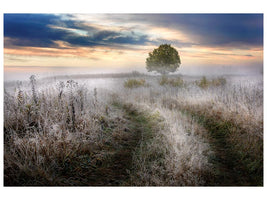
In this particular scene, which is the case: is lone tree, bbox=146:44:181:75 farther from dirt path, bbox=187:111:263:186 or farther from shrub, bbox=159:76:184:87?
shrub, bbox=159:76:184:87

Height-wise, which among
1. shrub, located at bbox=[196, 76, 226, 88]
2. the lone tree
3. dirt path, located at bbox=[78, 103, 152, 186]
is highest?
the lone tree

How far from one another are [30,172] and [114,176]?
144cm

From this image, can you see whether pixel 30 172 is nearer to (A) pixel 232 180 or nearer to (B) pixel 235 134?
(A) pixel 232 180

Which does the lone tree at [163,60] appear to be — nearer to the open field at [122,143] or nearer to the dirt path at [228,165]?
the open field at [122,143]

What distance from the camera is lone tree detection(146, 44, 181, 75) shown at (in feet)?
18.1

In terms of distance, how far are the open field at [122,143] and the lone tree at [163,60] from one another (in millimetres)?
1653

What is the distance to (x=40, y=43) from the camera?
15.3 feet

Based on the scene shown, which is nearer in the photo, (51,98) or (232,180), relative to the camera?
(232,180)

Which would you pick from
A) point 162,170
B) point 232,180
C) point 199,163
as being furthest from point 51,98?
point 232,180

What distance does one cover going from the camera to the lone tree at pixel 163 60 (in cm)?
553

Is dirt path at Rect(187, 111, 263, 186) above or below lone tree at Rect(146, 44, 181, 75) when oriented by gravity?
below

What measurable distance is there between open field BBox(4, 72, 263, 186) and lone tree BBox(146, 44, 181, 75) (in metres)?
1.65

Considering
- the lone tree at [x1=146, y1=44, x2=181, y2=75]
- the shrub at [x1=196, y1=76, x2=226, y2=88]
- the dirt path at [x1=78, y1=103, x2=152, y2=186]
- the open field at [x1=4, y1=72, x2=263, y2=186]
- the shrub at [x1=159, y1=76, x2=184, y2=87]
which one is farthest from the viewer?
the shrub at [x1=159, y1=76, x2=184, y2=87]

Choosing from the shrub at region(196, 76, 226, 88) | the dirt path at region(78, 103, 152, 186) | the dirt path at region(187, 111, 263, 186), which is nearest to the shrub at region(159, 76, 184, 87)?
the shrub at region(196, 76, 226, 88)
